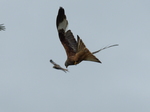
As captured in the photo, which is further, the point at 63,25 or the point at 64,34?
the point at 63,25

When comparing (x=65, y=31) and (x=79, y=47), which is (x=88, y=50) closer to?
(x=79, y=47)

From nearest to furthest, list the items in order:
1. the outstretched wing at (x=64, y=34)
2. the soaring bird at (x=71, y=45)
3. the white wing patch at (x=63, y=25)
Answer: the soaring bird at (x=71, y=45), the outstretched wing at (x=64, y=34), the white wing patch at (x=63, y=25)

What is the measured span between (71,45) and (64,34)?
1101 millimetres

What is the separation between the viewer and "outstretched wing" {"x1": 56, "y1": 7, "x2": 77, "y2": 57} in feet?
33.2

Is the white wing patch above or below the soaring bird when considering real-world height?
above

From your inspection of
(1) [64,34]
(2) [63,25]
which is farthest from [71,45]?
(2) [63,25]

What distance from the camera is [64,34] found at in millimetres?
11070

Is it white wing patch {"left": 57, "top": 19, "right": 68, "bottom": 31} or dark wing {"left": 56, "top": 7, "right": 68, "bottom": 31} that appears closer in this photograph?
dark wing {"left": 56, "top": 7, "right": 68, "bottom": 31}

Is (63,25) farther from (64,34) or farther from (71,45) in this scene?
(71,45)

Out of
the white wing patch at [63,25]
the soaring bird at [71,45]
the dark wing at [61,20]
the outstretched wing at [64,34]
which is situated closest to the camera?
the soaring bird at [71,45]

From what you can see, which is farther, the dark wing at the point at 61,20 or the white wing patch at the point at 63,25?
the white wing patch at the point at 63,25

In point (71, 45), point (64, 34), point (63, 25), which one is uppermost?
point (63, 25)

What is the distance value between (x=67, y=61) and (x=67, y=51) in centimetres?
90

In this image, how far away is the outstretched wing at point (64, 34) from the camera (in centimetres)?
1012
